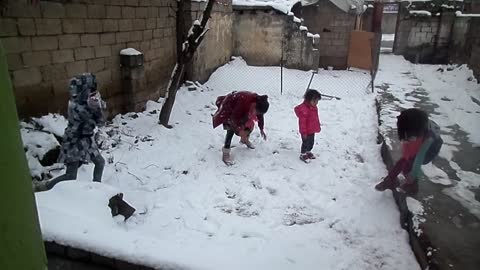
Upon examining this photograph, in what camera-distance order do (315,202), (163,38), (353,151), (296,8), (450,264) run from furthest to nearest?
1. (296,8)
2. (163,38)
3. (353,151)
4. (315,202)
5. (450,264)

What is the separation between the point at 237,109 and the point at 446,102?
18.2 ft

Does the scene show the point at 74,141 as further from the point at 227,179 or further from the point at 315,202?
the point at 315,202

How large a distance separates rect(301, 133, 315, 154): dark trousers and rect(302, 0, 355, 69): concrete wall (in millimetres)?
8774

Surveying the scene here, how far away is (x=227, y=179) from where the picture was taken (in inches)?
185

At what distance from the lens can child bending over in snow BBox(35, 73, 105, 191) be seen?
3602 millimetres

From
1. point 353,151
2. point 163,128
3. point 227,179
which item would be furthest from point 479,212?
point 163,128

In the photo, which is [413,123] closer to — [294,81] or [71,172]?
[71,172]

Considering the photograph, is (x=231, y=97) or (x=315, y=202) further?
(x=231, y=97)

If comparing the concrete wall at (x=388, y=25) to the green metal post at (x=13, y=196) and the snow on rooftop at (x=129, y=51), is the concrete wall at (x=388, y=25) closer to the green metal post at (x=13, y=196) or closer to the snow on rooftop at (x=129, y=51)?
the snow on rooftop at (x=129, y=51)

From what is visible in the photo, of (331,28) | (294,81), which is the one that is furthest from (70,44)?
(331,28)

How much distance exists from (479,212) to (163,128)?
4.91 meters

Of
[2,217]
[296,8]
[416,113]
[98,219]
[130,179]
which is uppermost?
[296,8]

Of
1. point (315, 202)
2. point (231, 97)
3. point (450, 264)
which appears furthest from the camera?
point (231, 97)

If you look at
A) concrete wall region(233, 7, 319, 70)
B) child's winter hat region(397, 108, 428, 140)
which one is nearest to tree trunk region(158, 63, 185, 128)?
child's winter hat region(397, 108, 428, 140)
